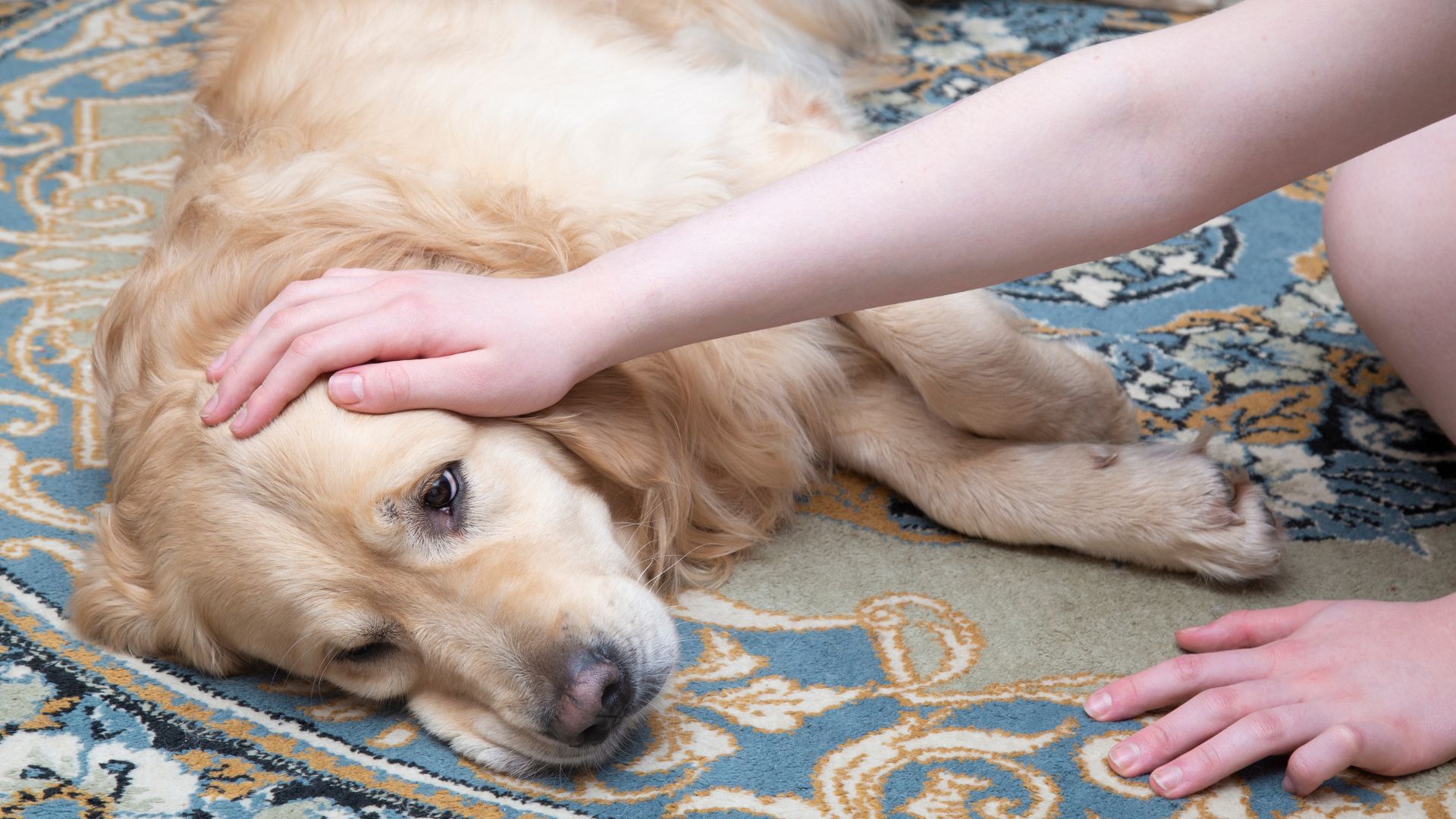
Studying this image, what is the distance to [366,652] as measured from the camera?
1.49 m

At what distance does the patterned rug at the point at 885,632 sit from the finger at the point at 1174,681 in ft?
0.10

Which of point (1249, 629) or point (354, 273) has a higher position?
point (354, 273)

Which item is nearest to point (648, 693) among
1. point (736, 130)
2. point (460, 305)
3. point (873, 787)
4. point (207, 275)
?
point (873, 787)

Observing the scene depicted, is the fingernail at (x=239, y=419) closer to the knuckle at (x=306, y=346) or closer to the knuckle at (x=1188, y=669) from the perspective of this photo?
the knuckle at (x=306, y=346)

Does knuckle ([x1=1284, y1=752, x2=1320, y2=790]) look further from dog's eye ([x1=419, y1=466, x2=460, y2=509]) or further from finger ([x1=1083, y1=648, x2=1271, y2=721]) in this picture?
dog's eye ([x1=419, y1=466, x2=460, y2=509])

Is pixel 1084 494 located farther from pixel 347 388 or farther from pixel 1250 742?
pixel 347 388

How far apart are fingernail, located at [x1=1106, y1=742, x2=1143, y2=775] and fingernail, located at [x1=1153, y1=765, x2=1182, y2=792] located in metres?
0.03

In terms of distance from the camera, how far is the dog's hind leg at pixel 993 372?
1678 mm

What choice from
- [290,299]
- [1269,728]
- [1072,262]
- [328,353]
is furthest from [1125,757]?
[290,299]

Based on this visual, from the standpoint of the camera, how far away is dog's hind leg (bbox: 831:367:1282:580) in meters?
1.57

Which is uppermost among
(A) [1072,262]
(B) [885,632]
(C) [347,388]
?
(A) [1072,262]

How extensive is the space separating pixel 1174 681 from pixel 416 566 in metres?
0.90

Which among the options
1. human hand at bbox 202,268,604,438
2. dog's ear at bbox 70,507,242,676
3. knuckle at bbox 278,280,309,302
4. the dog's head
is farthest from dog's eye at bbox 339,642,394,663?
knuckle at bbox 278,280,309,302

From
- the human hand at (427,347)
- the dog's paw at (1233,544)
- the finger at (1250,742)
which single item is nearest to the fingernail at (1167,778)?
the finger at (1250,742)
